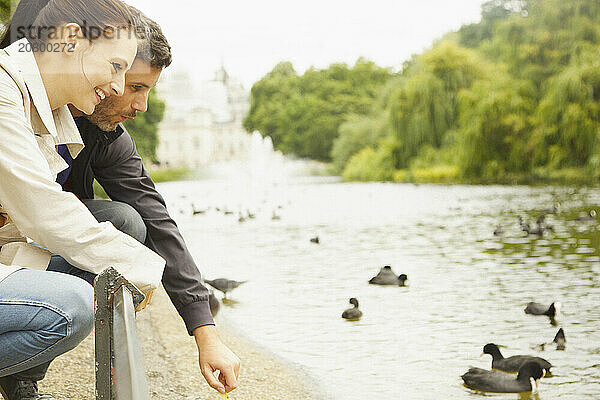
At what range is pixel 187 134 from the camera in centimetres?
5638

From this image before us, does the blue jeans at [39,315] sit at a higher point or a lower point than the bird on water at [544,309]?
higher

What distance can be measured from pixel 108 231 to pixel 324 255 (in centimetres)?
644

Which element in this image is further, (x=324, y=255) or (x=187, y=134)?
(x=187, y=134)

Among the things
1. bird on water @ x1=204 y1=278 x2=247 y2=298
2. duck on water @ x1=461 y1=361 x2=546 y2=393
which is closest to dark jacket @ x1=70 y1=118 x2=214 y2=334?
duck on water @ x1=461 y1=361 x2=546 y2=393

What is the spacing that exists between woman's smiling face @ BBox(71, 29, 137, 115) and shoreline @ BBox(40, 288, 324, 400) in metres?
1.34

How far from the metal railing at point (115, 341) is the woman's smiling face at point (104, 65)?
1.54 ft

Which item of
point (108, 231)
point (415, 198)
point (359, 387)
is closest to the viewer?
point (108, 231)

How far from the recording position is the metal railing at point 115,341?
1271 mm

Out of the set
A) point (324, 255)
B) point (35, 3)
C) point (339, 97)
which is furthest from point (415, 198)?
point (339, 97)

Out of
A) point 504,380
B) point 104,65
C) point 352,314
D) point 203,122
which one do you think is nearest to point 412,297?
point 352,314

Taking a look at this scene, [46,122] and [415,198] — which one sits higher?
[46,122]

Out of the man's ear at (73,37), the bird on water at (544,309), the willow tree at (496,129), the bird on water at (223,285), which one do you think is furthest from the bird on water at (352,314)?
the willow tree at (496,129)

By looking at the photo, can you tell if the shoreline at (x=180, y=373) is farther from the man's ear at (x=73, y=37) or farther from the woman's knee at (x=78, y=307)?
the man's ear at (x=73, y=37)

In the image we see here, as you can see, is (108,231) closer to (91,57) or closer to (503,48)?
(91,57)
